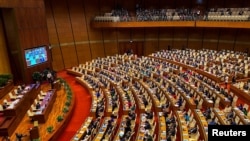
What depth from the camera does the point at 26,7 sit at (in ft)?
49.7

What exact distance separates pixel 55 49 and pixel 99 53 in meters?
4.33

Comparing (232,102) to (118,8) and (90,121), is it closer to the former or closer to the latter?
(90,121)

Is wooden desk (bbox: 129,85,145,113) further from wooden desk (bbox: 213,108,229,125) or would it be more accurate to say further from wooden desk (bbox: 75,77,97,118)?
wooden desk (bbox: 213,108,229,125)

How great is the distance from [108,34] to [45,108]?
14629 mm

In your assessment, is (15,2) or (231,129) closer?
(231,129)

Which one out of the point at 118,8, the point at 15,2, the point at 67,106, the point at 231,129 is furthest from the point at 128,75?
the point at 231,129

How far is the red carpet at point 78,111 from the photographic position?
1045cm

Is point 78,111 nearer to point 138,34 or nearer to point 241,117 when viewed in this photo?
point 241,117

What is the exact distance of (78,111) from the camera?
41.3ft

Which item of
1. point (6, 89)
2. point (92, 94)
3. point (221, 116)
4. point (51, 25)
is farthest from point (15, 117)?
point (51, 25)

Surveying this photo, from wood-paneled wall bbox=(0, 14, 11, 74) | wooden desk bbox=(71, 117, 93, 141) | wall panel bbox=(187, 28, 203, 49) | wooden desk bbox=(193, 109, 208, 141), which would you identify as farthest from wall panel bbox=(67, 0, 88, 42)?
wooden desk bbox=(193, 109, 208, 141)

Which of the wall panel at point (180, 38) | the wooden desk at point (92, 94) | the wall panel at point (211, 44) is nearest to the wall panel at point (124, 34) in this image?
the wall panel at point (180, 38)

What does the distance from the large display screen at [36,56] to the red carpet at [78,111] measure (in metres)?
2.55

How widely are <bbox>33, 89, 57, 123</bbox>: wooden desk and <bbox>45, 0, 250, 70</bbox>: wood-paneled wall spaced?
9396 millimetres
